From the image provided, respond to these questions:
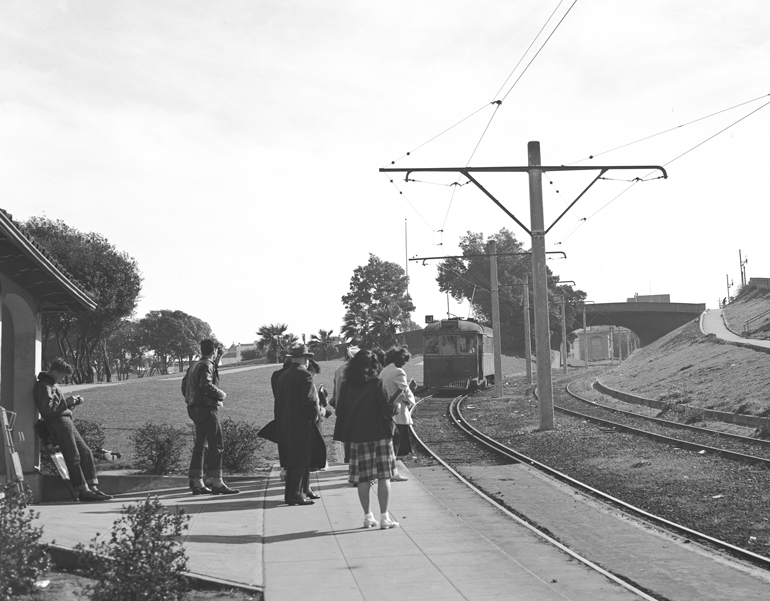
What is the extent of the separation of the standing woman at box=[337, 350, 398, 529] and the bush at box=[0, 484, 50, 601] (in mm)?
3473

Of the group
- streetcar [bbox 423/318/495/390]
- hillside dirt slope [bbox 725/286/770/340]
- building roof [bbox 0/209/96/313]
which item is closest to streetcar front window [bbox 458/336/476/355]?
streetcar [bbox 423/318/495/390]

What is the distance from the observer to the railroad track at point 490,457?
8.15 m

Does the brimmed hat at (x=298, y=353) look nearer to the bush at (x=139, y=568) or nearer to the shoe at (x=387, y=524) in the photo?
the shoe at (x=387, y=524)

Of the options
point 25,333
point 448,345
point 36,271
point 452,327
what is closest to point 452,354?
point 448,345

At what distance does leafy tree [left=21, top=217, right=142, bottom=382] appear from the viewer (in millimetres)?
49688

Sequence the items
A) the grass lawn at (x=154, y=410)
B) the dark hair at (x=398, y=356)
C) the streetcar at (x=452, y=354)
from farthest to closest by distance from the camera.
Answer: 1. the streetcar at (x=452, y=354)
2. the grass lawn at (x=154, y=410)
3. the dark hair at (x=398, y=356)

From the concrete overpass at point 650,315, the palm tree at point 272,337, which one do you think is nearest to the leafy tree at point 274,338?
the palm tree at point 272,337

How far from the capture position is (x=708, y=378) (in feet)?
107

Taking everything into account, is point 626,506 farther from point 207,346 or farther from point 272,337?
point 272,337

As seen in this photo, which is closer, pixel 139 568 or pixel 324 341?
pixel 139 568

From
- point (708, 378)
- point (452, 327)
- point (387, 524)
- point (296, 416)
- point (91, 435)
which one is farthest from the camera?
point (452, 327)

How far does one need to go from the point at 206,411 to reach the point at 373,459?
8.43 ft

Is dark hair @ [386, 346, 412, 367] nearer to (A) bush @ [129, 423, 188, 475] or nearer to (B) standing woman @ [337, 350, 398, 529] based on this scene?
(B) standing woman @ [337, 350, 398, 529]

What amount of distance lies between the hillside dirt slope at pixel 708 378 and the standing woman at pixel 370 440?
15.2 m
